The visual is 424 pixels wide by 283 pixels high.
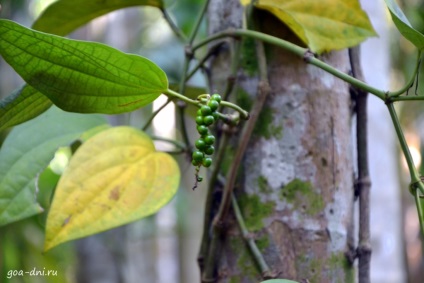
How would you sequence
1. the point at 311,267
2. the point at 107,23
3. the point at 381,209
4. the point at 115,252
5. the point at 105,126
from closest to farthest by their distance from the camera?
the point at 311,267, the point at 105,126, the point at 381,209, the point at 115,252, the point at 107,23

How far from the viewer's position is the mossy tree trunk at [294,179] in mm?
560

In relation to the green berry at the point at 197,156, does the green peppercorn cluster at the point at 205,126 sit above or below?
above

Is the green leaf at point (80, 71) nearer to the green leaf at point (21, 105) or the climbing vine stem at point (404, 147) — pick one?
the green leaf at point (21, 105)

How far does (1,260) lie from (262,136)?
782 millimetres

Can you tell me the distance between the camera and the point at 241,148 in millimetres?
570

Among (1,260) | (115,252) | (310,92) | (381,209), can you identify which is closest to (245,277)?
(310,92)

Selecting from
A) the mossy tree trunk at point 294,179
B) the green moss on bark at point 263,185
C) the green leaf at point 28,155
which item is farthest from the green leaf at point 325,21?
the green leaf at point 28,155

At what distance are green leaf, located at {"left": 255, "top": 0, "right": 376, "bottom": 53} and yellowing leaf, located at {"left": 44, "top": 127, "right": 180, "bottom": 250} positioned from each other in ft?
0.58

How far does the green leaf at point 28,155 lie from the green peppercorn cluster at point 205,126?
22 cm

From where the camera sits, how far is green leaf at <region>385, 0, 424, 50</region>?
0.43 meters

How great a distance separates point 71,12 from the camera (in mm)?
629

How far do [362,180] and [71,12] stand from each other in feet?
1.12

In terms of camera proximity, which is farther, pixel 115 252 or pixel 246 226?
pixel 115 252

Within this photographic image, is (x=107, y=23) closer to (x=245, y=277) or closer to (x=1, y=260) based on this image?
(x=1, y=260)
